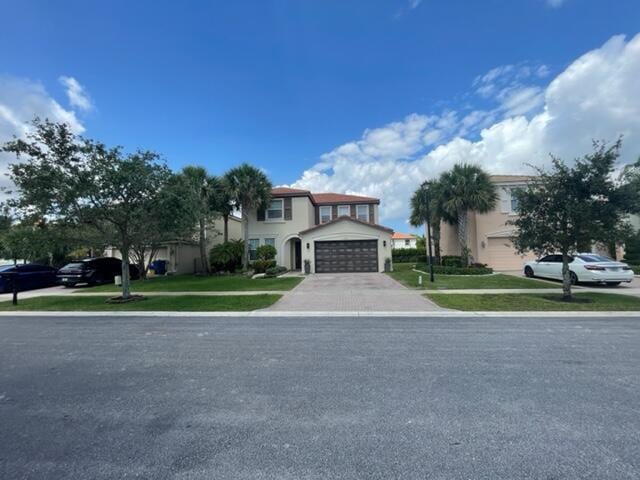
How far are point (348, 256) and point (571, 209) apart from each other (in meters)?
13.3

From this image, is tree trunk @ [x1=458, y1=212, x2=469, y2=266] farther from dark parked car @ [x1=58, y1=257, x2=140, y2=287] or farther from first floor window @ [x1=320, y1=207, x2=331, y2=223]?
dark parked car @ [x1=58, y1=257, x2=140, y2=287]

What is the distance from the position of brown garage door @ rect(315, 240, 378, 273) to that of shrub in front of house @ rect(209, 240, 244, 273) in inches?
230

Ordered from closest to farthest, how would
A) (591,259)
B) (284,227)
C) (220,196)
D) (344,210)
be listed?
(591,259), (220,196), (284,227), (344,210)

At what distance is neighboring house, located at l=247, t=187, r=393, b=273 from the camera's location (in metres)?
21.4

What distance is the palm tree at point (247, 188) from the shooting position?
2105cm

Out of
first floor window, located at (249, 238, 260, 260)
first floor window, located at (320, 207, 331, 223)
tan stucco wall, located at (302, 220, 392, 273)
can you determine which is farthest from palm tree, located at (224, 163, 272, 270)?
first floor window, located at (320, 207, 331, 223)

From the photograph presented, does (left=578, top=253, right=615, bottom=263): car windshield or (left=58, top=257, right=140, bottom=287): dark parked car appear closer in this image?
(left=578, top=253, right=615, bottom=263): car windshield

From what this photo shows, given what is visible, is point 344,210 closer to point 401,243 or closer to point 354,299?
point 354,299

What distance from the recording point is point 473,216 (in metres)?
22.0

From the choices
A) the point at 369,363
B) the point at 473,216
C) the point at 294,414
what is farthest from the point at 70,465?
the point at 473,216

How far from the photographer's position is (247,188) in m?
21.1

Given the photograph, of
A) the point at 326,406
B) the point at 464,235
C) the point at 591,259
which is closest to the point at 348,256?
the point at 464,235

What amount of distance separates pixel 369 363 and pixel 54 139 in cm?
1216

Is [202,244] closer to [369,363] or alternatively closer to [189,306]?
[189,306]
